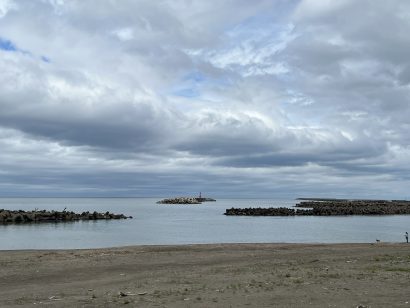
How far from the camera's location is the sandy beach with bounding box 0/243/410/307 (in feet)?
37.8

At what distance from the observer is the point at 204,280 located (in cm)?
1490

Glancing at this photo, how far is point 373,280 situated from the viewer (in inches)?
555

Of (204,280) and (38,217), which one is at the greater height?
(38,217)

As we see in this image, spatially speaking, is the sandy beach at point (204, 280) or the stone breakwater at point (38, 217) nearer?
the sandy beach at point (204, 280)

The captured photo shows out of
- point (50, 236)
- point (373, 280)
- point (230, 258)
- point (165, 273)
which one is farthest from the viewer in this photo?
point (50, 236)

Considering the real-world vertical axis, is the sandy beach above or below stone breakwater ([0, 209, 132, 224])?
below

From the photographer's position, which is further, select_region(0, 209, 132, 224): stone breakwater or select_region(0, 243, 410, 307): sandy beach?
select_region(0, 209, 132, 224): stone breakwater

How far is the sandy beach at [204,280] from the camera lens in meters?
11.5

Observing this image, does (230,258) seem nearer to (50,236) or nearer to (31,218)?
(50,236)

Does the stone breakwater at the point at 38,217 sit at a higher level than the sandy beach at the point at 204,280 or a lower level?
higher

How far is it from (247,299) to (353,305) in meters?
2.32

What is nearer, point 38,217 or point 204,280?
point 204,280

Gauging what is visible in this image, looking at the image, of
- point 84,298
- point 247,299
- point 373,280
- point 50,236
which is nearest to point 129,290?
point 84,298

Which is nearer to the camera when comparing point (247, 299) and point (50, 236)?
point (247, 299)
